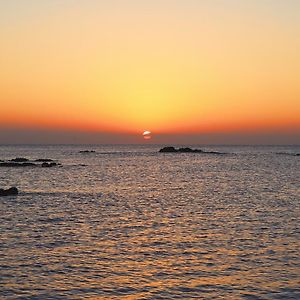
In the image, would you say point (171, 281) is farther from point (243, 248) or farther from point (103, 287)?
point (243, 248)

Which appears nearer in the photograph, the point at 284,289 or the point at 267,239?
the point at 284,289

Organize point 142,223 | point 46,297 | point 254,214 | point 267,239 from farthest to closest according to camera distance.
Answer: point 254,214 < point 142,223 < point 267,239 < point 46,297

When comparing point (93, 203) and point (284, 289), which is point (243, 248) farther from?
point (93, 203)

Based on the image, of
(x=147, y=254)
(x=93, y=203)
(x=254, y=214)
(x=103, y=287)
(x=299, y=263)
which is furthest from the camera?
(x=93, y=203)

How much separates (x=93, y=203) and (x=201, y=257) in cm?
2252

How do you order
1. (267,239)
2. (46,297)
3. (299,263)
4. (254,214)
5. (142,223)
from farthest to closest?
1. (254,214)
2. (142,223)
3. (267,239)
4. (299,263)
5. (46,297)

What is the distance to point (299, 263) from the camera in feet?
67.2

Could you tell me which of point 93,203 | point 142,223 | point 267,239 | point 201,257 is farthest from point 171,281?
point 93,203

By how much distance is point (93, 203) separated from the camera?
42.8 m

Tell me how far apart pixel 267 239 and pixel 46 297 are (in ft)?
46.1

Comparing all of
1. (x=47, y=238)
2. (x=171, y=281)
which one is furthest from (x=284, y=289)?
(x=47, y=238)

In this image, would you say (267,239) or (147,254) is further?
(267,239)

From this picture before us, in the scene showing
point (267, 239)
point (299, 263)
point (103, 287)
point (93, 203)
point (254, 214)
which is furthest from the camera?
point (93, 203)

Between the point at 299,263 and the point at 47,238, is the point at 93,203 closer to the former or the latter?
the point at 47,238
